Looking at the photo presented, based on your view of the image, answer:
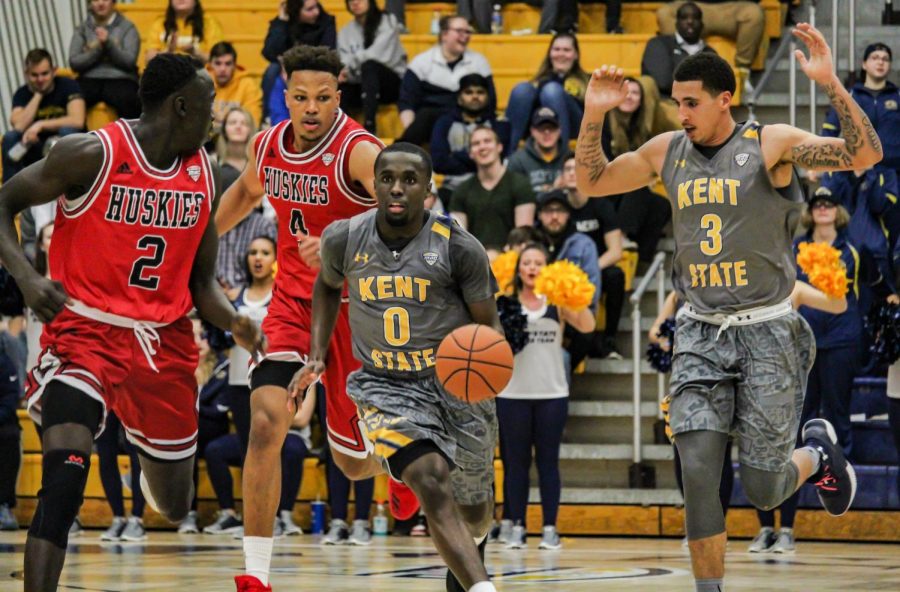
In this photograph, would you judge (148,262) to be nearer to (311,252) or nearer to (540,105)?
(311,252)

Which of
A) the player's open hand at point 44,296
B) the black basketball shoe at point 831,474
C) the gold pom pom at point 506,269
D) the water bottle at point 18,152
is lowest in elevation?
the black basketball shoe at point 831,474

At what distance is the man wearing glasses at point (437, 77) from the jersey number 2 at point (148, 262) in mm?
8434

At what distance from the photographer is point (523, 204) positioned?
1377cm

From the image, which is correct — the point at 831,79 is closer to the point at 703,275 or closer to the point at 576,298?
the point at 703,275

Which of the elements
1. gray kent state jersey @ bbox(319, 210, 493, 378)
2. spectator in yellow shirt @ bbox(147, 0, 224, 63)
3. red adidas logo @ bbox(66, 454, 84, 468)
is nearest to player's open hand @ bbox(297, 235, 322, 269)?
gray kent state jersey @ bbox(319, 210, 493, 378)

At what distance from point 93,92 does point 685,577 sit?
9740 mm

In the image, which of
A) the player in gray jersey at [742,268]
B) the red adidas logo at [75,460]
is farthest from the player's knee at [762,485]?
the red adidas logo at [75,460]

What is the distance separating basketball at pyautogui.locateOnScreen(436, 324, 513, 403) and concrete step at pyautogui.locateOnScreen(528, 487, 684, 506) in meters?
6.32

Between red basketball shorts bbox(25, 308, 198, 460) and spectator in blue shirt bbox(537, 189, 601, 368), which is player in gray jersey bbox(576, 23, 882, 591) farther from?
spectator in blue shirt bbox(537, 189, 601, 368)

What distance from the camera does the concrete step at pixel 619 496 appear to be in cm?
1296

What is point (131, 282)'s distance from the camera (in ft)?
22.7

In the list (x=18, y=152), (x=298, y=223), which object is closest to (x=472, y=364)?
(x=298, y=223)

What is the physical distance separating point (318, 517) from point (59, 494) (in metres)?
7.15

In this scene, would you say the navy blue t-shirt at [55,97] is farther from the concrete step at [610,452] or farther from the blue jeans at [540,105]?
the concrete step at [610,452]
